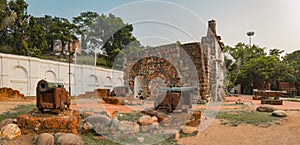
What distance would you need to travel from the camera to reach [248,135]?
4.35 m

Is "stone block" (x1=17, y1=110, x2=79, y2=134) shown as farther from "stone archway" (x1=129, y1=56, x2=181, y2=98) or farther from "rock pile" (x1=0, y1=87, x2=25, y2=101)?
"stone archway" (x1=129, y1=56, x2=181, y2=98)

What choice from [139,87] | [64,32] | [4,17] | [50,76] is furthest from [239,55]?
[4,17]

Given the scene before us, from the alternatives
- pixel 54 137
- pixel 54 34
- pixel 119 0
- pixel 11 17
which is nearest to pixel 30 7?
pixel 54 34

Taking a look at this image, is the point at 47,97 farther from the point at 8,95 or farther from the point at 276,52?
the point at 276,52

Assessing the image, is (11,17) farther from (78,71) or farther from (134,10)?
(134,10)

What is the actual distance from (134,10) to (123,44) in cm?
837

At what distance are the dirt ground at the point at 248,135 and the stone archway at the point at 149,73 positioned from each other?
16.7ft

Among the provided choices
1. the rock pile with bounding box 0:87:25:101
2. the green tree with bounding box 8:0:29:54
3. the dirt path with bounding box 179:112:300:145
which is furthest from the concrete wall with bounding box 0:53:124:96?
the dirt path with bounding box 179:112:300:145

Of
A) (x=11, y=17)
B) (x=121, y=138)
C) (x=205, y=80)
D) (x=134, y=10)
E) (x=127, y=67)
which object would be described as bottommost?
(x=121, y=138)

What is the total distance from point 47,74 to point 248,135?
10.4 meters

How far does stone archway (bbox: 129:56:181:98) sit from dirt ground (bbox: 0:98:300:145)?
509cm

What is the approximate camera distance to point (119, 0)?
5340 millimetres

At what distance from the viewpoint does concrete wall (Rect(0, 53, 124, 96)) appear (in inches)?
367

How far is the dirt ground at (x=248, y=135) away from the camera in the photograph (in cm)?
395
